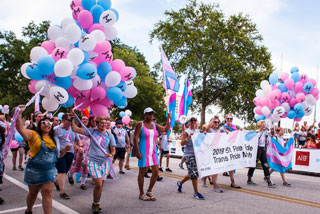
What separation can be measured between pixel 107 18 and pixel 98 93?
182cm

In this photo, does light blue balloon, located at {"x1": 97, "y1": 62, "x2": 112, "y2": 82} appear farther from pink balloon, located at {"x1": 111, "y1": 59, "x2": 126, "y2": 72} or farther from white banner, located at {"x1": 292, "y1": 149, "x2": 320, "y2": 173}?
white banner, located at {"x1": 292, "y1": 149, "x2": 320, "y2": 173}

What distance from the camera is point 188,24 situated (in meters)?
27.2

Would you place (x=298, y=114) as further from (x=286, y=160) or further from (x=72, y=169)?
(x=72, y=169)

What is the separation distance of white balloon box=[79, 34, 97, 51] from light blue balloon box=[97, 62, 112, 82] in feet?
1.68

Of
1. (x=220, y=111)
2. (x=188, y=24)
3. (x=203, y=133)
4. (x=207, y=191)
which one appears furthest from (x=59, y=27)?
(x=220, y=111)

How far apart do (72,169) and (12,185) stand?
4.96 ft

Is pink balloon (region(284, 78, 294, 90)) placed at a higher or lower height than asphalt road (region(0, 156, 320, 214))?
higher

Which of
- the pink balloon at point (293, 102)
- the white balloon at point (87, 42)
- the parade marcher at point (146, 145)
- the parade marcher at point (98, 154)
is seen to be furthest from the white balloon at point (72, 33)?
the pink balloon at point (293, 102)

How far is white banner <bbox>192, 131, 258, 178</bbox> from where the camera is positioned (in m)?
7.33

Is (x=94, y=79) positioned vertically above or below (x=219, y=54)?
below

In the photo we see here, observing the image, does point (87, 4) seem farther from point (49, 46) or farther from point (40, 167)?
point (40, 167)

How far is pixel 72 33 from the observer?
224 inches

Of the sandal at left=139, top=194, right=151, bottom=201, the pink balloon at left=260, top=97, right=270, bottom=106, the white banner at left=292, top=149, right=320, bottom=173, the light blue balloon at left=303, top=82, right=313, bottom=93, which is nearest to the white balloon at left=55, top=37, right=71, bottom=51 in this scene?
the sandal at left=139, top=194, right=151, bottom=201

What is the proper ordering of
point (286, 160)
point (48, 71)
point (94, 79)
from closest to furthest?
point (48, 71) < point (94, 79) < point (286, 160)
